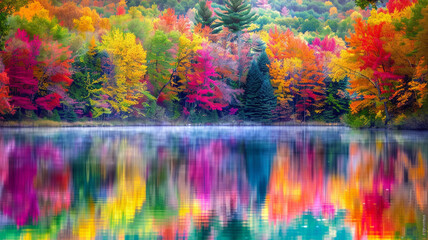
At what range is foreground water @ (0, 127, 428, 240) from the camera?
847cm

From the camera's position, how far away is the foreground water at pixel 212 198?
27.8 ft

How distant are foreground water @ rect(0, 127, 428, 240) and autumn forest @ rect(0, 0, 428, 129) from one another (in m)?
22.9

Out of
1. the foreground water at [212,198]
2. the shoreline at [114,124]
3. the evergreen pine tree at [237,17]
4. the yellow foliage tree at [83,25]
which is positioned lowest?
the foreground water at [212,198]

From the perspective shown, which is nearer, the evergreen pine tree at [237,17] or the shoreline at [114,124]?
the shoreline at [114,124]

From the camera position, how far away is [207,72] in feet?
209

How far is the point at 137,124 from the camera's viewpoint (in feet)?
208

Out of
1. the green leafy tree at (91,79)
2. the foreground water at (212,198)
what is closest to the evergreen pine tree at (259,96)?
the green leafy tree at (91,79)

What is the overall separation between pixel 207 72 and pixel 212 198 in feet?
174

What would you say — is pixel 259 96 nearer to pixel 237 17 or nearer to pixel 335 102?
pixel 335 102

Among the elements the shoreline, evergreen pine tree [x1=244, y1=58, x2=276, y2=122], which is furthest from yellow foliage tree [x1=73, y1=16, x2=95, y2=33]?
evergreen pine tree [x1=244, y1=58, x2=276, y2=122]

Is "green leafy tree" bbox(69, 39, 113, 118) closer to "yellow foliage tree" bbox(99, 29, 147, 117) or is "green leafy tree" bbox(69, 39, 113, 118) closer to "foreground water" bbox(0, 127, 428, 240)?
"yellow foliage tree" bbox(99, 29, 147, 117)

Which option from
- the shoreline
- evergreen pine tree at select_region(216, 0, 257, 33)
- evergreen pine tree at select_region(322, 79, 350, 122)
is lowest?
the shoreline

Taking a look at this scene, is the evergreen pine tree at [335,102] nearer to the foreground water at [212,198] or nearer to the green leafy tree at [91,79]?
the green leafy tree at [91,79]

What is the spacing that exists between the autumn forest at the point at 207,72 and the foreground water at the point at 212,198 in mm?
22863
